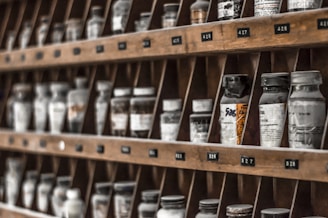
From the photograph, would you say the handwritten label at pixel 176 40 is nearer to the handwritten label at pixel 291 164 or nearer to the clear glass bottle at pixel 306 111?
the clear glass bottle at pixel 306 111

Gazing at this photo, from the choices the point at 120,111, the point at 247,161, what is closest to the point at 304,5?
the point at 247,161

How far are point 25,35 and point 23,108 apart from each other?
0.96ft

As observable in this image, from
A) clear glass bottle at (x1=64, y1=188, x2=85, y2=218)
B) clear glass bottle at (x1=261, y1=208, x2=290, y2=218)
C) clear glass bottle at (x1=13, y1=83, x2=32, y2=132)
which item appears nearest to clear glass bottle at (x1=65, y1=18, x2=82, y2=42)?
clear glass bottle at (x1=13, y1=83, x2=32, y2=132)

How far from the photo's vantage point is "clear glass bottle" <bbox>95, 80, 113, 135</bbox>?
2.71 meters

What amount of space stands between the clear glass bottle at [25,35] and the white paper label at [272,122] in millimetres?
1447

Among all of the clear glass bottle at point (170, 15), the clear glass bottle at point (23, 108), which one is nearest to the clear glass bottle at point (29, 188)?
the clear glass bottle at point (23, 108)

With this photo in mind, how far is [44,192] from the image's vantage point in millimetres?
3057

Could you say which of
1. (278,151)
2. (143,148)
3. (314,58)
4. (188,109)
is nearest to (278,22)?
(314,58)

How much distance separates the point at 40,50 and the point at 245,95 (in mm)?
1081

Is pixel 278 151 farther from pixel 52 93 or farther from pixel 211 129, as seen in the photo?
pixel 52 93

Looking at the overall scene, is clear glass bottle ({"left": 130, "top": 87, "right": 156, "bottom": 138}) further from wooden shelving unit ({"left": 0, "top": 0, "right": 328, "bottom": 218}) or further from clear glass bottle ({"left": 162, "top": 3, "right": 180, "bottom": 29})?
clear glass bottle ({"left": 162, "top": 3, "right": 180, "bottom": 29})

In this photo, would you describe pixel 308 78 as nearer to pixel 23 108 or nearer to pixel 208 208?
pixel 208 208

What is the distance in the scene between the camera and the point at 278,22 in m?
1.92

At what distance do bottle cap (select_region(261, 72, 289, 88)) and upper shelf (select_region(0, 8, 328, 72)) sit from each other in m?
0.07
